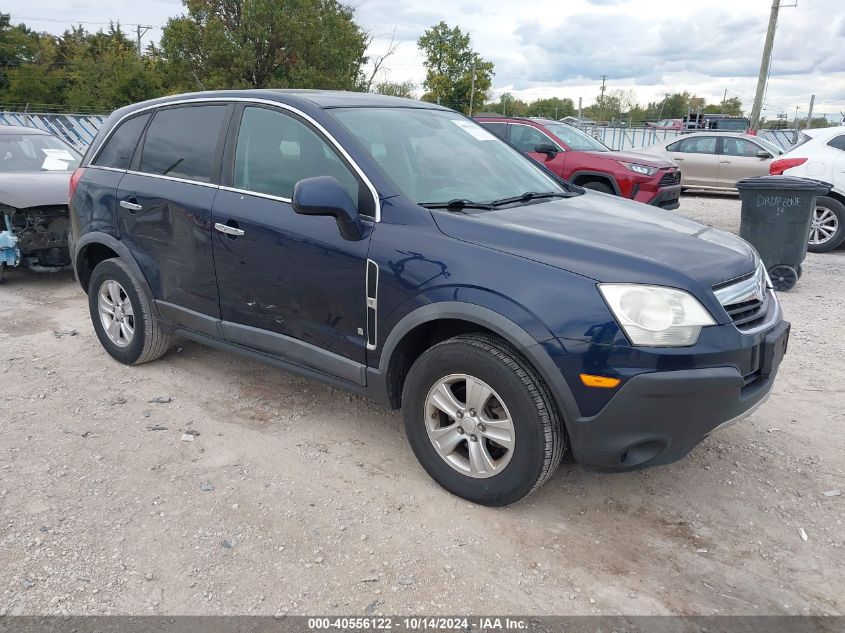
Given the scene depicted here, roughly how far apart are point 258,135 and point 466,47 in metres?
43.1

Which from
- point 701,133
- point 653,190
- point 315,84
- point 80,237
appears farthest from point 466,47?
point 80,237

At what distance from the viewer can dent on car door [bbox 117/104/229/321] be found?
3900 millimetres

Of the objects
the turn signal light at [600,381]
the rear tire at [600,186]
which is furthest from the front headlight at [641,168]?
the turn signal light at [600,381]

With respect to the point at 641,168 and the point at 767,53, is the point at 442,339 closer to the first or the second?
the point at 641,168

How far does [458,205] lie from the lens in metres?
3.24

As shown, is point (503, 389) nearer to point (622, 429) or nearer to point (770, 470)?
point (622, 429)

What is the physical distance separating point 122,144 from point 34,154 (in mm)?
4022

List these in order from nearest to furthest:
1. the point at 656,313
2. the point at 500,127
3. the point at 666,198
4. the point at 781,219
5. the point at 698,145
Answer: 1. the point at 656,313
2. the point at 781,219
3. the point at 666,198
4. the point at 500,127
5. the point at 698,145

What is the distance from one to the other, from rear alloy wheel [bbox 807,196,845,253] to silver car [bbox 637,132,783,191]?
576 cm

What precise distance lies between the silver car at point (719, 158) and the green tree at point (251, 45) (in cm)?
1313

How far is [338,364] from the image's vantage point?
339 centimetres

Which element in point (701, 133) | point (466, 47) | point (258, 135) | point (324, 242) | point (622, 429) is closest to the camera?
point (622, 429)

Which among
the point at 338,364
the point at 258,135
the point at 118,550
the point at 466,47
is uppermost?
the point at 466,47

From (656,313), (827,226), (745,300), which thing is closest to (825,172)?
(827,226)
